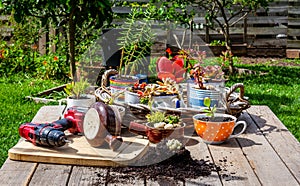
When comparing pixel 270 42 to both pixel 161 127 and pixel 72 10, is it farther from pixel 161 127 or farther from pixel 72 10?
pixel 161 127

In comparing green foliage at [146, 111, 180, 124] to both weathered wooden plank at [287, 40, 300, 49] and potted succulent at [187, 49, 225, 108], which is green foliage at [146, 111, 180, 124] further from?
weathered wooden plank at [287, 40, 300, 49]

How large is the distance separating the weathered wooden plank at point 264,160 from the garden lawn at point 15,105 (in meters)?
1.70

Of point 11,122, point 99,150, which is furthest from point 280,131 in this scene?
point 11,122

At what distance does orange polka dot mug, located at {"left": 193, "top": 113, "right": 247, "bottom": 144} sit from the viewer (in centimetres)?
198

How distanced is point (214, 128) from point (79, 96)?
624 millimetres

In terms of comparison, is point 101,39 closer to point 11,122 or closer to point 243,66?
point 11,122

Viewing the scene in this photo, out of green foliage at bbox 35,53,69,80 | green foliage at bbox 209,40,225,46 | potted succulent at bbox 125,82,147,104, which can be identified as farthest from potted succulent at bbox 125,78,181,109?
green foliage at bbox 209,40,225,46

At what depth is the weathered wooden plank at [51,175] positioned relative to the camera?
63.0 inches

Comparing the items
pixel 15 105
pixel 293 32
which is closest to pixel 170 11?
pixel 15 105

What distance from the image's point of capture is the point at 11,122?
4.07 meters

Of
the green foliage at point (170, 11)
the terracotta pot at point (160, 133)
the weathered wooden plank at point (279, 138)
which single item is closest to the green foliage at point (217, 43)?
the green foliage at point (170, 11)

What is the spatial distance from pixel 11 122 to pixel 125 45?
211cm

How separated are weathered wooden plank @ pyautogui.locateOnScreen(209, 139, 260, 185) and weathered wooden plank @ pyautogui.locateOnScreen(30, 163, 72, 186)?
0.50 meters

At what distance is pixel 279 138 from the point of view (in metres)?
2.12
